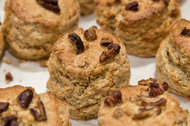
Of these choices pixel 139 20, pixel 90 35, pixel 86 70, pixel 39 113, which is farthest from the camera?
pixel 139 20

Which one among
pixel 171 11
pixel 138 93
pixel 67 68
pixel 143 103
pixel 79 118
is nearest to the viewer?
pixel 143 103

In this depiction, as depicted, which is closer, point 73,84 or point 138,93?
point 138,93

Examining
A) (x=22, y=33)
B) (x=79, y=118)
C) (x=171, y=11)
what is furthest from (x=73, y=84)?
(x=171, y=11)

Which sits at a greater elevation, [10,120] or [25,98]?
[25,98]

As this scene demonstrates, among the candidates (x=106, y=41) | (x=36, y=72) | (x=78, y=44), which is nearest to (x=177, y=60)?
(x=106, y=41)

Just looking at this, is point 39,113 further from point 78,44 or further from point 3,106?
point 78,44

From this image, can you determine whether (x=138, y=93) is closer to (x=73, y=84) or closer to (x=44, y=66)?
(x=73, y=84)
